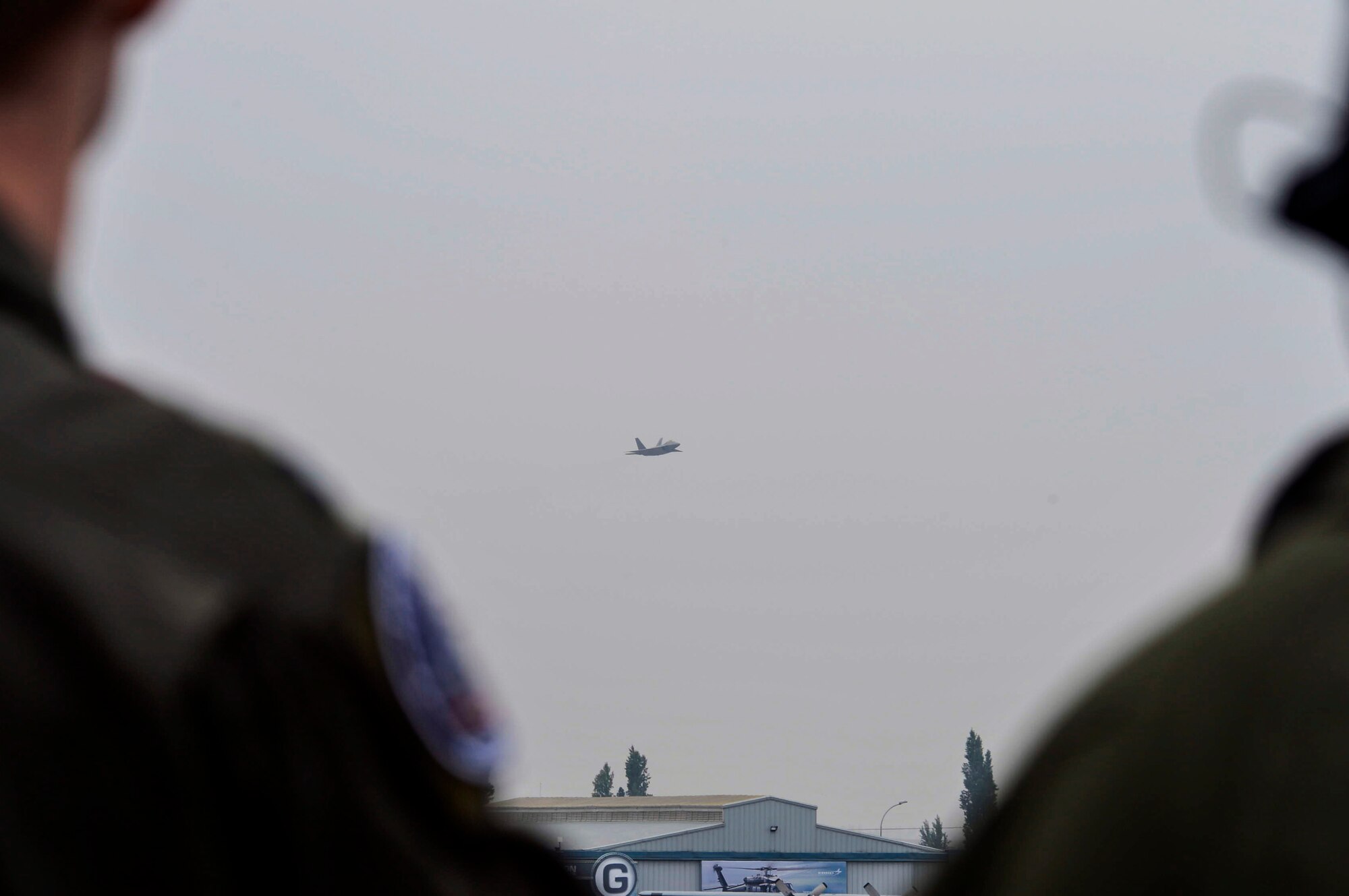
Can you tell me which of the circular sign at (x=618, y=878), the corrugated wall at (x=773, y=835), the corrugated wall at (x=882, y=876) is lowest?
the corrugated wall at (x=882, y=876)

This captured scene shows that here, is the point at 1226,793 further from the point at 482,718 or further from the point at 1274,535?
the point at 482,718

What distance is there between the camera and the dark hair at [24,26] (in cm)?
159

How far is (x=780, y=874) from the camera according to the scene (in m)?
68.2

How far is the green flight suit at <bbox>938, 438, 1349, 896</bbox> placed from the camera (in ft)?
4.10

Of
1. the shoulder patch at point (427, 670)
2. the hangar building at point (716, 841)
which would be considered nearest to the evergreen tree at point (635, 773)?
the hangar building at point (716, 841)

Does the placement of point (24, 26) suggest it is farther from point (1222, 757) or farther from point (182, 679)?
point (1222, 757)

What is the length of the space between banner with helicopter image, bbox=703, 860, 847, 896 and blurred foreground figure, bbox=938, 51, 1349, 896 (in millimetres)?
67373

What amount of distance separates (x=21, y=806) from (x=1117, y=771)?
97 cm

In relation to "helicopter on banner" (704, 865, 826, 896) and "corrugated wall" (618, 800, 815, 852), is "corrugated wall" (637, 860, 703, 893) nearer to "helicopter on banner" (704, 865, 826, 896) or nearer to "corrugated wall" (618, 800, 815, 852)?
"helicopter on banner" (704, 865, 826, 896)

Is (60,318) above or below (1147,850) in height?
above

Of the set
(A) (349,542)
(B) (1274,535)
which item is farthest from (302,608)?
(B) (1274,535)

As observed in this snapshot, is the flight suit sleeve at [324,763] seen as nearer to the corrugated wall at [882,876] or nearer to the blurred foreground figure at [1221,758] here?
the blurred foreground figure at [1221,758]

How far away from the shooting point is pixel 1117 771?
4.41 ft

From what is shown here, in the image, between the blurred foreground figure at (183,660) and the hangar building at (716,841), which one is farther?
the hangar building at (716,841)
